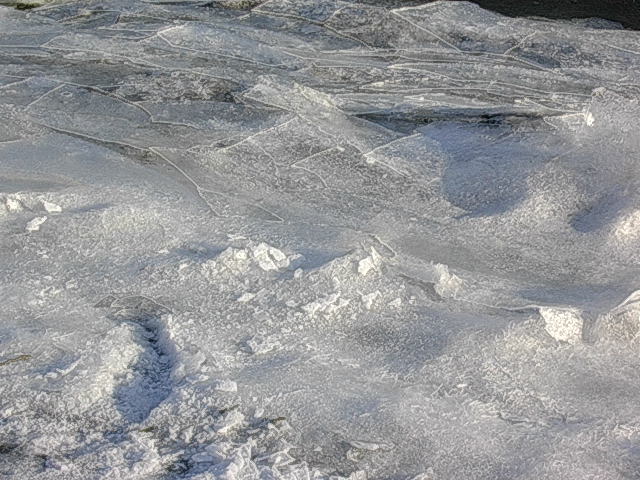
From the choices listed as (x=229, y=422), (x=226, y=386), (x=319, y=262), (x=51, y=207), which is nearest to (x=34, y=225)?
(x=51, y=207)

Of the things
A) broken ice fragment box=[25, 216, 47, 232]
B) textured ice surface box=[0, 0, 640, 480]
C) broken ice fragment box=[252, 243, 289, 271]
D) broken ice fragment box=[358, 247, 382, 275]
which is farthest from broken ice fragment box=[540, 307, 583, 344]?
broken ice fragment box=[25, 216, 47, 232]

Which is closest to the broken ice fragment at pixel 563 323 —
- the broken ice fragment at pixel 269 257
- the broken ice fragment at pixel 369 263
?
the broken ice fragment at pixel 369 263

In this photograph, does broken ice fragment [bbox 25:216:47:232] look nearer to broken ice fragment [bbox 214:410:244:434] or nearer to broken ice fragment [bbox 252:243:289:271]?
broken ice fragment [bbox 252:243:289:271]

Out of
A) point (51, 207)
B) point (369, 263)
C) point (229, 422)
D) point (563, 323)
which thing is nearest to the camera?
point (229, 422)

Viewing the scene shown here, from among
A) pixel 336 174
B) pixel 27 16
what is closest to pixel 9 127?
pixel 336 174

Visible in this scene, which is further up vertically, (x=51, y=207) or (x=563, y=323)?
(x=563, y=323)

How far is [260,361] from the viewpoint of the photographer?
2326mm

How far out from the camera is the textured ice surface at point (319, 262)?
2.09 metres

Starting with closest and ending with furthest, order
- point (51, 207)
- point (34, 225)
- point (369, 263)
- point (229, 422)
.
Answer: point (229, 422), point (369, 263), point (34, 225), point (51, 207)

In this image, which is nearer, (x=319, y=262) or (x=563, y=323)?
(x=563, y=323)

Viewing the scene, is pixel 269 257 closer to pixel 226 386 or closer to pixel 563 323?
pixel 226 386

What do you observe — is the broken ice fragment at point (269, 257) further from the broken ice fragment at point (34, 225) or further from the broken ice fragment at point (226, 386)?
the broken ice fragment at point (34, 225)

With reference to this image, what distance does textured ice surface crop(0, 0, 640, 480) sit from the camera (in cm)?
209

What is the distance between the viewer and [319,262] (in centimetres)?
267
